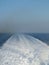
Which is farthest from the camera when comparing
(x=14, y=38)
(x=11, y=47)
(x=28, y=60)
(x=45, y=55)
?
(x=14, y=38)

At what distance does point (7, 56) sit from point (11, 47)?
0.26 meters

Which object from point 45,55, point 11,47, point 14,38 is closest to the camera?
point 45,55

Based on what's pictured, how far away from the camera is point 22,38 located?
2.22m

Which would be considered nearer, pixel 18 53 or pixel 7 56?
pixel 7 56

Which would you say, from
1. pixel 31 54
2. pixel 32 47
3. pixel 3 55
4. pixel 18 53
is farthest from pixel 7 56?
pixel 32 47

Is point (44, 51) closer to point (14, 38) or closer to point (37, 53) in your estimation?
point (37, 53)

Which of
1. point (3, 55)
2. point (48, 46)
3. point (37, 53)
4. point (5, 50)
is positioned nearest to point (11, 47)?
point (5, 50)

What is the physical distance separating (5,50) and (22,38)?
0.54m

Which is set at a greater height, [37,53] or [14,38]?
[14,38]

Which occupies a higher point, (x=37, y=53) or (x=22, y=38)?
(x=22, y=38)

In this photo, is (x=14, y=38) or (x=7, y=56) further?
(x=14, y=38)

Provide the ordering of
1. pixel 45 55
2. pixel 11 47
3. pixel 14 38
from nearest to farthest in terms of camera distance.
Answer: pixel 45 55 < pixel 11 47 < pixel 14 38

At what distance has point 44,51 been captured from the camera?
173 centimetres

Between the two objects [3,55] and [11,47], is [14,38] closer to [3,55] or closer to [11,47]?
[11,47]
